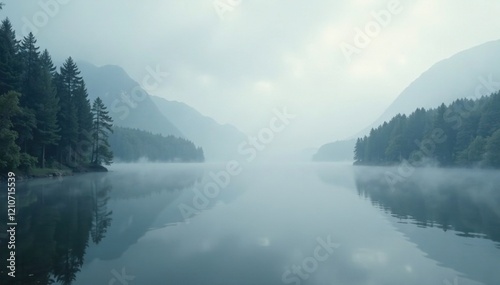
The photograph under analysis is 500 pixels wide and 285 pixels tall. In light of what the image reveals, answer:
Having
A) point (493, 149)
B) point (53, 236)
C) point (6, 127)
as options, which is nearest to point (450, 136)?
point (493, 149)

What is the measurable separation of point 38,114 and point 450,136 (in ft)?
377

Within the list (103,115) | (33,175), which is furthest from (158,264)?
(103,115)

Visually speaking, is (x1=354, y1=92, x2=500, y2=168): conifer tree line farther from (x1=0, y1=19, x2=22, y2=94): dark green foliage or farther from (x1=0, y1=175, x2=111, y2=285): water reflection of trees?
(x1=0, y1=19, x2=22, y2=94): dark green foliage

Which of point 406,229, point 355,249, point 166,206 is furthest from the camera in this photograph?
point 166,206

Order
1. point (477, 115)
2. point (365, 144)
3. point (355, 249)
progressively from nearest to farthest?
1. point (355, 249)
2. point (477, 115)
3. point (365, 144)

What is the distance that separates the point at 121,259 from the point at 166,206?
14900 mm

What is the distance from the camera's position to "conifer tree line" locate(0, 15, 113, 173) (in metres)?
40.5

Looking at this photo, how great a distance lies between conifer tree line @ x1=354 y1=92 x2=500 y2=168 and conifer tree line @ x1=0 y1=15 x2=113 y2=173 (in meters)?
99.3

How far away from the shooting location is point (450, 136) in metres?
109

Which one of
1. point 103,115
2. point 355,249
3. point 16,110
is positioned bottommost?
point 355,249

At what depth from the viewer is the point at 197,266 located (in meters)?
13.3

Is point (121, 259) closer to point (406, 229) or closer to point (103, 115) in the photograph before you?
point (406, 229)

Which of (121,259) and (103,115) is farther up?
(103,115)

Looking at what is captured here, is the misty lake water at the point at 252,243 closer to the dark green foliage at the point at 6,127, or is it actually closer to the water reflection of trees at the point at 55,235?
the water reflection of trees at the point at 55,235
